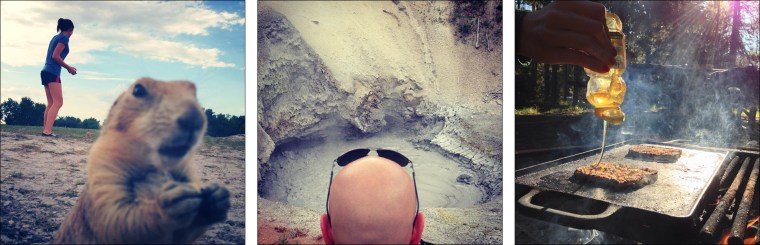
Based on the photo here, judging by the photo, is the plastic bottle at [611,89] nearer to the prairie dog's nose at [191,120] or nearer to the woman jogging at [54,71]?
the prairie dog's nose at [191,120]

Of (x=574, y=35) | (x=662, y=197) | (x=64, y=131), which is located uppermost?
(x=574, y=35)

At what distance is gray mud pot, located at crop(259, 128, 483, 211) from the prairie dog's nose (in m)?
0.53

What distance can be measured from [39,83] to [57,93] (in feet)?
0.29

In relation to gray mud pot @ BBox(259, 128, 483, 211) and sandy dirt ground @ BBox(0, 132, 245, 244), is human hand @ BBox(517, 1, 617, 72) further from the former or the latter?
sandy dirt ground @ BBox(0, 132, 245, 244)

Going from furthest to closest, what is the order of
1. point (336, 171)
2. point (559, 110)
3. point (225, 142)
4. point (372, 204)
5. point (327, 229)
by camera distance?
point (336, 171) < point (559, 110) < point (225, 142) < point (327, 229) < point (372, 204)

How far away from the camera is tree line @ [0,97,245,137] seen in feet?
8.03

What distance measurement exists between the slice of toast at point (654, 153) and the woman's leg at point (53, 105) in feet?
9.80

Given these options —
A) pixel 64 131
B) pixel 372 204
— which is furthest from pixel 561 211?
pixel 64 131

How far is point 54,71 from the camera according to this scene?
2523 millimetres

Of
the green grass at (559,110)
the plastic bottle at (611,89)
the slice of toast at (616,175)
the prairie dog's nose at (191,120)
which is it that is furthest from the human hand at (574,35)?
the prairie dog's nose at (191,120)

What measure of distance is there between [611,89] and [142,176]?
2.34 m

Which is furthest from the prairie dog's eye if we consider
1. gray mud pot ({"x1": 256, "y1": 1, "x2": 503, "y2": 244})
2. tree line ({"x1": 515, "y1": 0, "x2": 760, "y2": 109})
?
tree line ({"x1": 515, "y1": 0, "x2": 760, "y2": 109})

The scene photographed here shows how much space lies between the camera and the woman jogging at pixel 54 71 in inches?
98.9

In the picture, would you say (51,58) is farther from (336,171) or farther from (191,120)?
(336,171)
